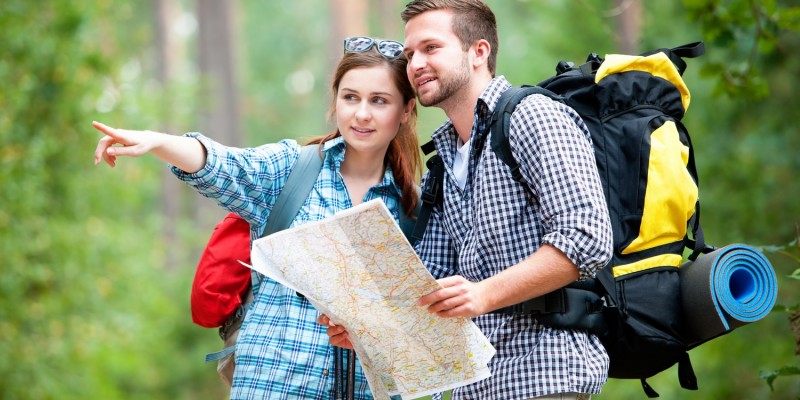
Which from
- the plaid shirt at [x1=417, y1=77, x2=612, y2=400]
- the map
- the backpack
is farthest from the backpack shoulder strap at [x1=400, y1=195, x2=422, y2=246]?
the map

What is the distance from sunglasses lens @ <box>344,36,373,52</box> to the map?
101 centimetres

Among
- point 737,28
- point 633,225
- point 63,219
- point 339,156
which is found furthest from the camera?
point 63,219

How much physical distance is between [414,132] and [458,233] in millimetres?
696

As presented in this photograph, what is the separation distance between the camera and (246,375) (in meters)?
3.20

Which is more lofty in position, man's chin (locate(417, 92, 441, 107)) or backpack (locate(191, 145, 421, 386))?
man's chin (locate(417, 92, 441, 107))

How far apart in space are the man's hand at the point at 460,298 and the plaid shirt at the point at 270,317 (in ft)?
2.60

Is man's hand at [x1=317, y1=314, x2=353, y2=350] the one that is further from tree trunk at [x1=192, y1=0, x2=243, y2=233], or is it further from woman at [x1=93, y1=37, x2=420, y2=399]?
tree trunk at [x1=192, y1=0, x2=243, y2=233]

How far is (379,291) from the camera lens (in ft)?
8.68

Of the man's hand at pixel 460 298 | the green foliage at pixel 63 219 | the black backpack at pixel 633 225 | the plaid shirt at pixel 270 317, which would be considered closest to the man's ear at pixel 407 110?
the plaid shirt at pixel 270 317

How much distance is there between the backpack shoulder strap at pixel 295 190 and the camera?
10.7 feet

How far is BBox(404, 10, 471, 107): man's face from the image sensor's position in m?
3.00

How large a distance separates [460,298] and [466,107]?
749 millimetres

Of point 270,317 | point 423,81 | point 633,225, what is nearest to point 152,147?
point 270,317

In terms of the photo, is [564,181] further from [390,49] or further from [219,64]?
[219,64]
